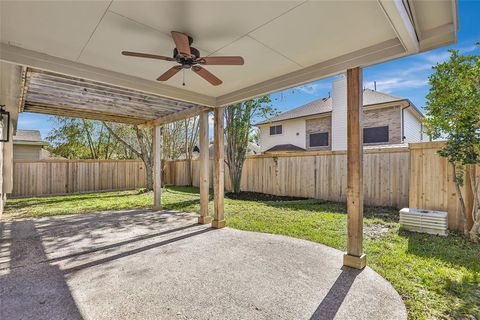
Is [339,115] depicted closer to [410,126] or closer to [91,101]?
[410,126]

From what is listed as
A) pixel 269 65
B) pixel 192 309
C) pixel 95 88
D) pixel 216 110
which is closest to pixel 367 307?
pixel 192 309

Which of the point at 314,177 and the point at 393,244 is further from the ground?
the point at 314,177

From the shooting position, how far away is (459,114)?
12.3 ft

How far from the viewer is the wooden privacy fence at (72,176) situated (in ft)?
29.8

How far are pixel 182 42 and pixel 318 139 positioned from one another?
1055 centimetres

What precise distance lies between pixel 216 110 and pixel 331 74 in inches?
96.2

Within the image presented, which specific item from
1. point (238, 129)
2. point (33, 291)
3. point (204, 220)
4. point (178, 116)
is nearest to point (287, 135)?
point (238, 129)

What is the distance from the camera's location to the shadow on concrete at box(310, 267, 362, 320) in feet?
6.57

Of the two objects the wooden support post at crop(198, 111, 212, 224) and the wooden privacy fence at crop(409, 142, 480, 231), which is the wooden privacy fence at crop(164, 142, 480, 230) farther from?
the wooden support post at crop(198, 111, 212, 224)

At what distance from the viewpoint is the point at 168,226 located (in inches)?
189

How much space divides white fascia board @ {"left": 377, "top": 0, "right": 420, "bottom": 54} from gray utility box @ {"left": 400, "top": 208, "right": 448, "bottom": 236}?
287 cm

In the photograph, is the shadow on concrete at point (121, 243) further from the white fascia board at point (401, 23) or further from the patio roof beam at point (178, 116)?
the white fascia board at point (401, 23)

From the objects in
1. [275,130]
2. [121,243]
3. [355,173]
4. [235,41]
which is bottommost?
[121,243]

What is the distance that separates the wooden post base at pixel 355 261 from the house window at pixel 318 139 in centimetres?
921
